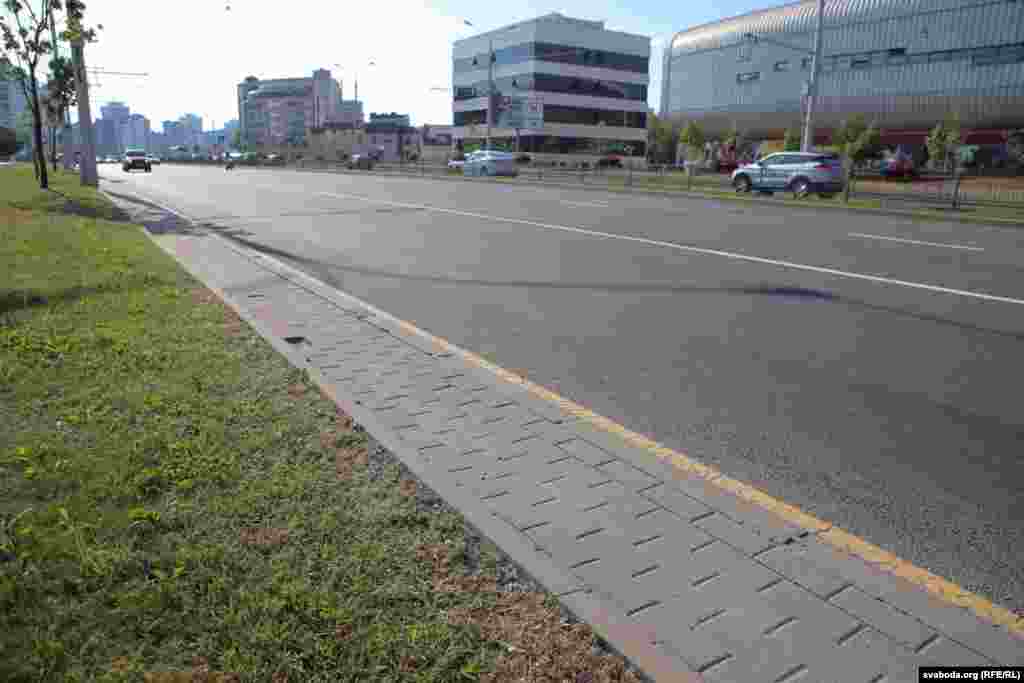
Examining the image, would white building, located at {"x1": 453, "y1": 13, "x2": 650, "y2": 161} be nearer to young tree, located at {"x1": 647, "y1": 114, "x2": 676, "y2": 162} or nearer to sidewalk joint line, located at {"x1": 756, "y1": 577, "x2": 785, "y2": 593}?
young tree, located at {"x1": 647, "y1": 114, "x2": 676, "y2": 162}

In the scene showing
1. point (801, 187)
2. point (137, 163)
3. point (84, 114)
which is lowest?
point (801, 187)

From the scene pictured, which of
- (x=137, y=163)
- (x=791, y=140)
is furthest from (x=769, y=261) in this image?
(x=791, y=140)

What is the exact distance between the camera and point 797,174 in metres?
26.3

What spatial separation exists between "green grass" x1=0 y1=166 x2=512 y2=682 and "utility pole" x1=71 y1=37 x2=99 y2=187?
76.0ft

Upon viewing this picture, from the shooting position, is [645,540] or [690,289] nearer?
[645,540]

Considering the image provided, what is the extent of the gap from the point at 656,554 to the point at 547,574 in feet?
1.59

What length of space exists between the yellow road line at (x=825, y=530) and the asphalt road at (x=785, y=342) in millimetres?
80

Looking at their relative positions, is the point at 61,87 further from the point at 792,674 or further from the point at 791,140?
the point at 791,140

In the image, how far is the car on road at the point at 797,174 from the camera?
25.8 meters

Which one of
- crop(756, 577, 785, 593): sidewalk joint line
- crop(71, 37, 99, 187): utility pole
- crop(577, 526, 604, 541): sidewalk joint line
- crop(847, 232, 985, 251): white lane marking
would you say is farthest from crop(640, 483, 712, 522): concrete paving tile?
crop(71, 37, 99, 187): utility pole

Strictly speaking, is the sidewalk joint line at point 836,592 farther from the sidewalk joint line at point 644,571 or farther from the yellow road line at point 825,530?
the sidewalk joint line at point 644,571

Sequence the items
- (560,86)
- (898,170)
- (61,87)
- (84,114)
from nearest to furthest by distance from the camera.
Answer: (84,114)
(61,87)
(898,170)
(560,86)

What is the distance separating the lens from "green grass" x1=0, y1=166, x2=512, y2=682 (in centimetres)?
239

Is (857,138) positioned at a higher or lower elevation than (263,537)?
higher
